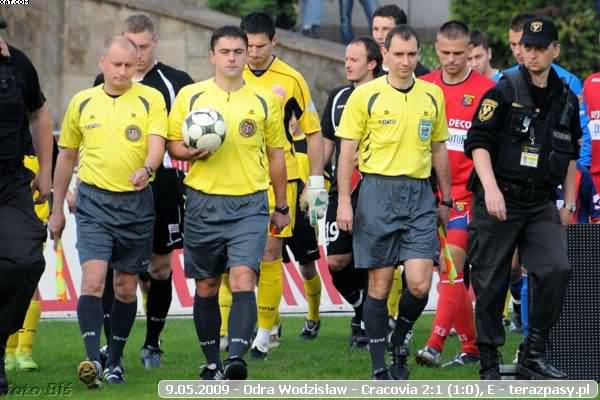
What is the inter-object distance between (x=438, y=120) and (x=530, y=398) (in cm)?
224

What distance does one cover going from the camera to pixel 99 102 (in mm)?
12039

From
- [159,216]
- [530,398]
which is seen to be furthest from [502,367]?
[159,216]

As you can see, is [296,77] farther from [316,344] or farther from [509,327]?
[509,327]

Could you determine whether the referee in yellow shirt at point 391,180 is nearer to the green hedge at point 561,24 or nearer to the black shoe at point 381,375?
the black shoe at point 381,375

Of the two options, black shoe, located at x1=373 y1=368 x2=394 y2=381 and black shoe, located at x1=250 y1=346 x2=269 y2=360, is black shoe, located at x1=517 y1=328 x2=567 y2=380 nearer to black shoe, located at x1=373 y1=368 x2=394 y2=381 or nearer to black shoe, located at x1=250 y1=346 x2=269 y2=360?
black shoe, located at x1=373 y1=368 x2=394 y2=381

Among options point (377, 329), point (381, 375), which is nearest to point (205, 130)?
point (377, 329)

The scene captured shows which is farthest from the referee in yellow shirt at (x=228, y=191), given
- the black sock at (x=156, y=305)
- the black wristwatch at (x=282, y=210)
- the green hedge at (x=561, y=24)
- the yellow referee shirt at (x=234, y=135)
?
the green hedge at (x=561, y=24)

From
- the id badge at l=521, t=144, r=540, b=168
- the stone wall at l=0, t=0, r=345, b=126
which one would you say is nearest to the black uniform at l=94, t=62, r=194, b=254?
the id badge at l=521, t=144, r=540, b=168

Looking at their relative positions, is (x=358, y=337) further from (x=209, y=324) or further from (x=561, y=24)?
(x=561, y=24)

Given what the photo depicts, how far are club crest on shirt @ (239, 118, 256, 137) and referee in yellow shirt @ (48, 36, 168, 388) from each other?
0.56m

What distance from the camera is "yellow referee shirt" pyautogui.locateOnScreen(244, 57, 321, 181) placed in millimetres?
13586

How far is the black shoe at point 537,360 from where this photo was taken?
11.5 meters

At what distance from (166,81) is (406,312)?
8.37ft

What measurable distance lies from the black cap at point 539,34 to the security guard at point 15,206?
3225 millimetres
